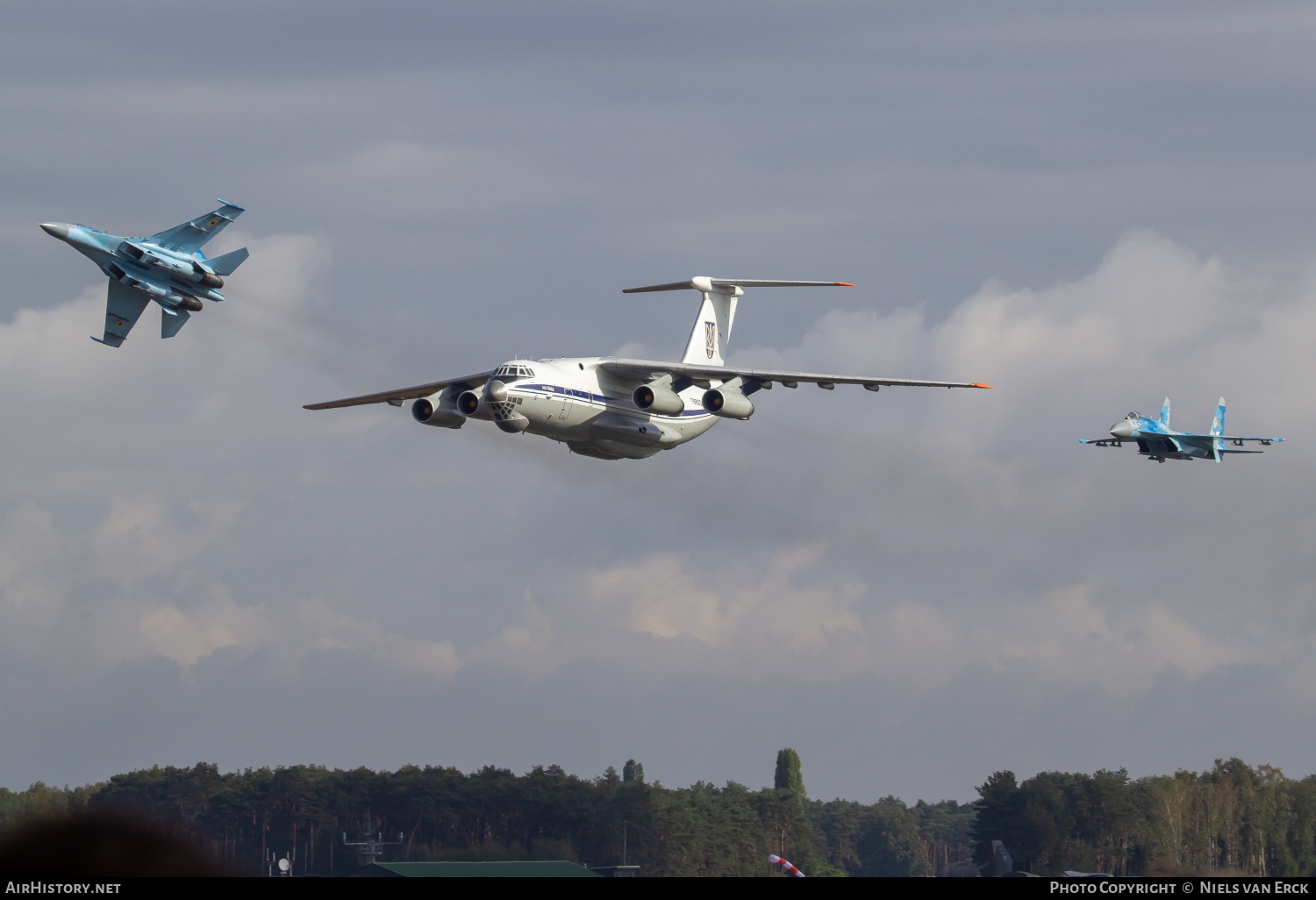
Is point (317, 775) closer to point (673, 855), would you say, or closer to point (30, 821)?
point (673, 855)

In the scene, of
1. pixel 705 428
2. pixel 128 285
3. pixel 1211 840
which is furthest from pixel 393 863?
pixel 1211 840

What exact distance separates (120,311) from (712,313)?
17821 millimetres

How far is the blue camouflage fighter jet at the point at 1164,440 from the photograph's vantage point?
1603 inches

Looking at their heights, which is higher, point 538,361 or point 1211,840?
point 538,361

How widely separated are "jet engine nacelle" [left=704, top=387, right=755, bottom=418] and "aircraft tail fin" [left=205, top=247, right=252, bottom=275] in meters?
11.6

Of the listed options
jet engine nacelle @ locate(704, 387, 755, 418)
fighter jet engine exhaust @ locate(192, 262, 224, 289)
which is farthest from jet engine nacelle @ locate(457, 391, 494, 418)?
fighter jet engine exhaust @ locate(192, 262, 224, 289)

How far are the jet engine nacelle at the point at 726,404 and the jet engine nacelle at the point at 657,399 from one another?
2.33 feet

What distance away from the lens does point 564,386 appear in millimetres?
34156

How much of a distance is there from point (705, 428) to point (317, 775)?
109 feet

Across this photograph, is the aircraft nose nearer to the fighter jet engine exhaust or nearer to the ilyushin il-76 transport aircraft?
the ilyushin il-76 transport aircraft

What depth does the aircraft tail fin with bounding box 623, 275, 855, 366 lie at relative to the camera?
141ft

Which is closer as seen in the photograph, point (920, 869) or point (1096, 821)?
point (1096, 821)

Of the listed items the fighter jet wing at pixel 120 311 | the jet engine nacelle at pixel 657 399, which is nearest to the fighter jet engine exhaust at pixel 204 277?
the fighter jet wing at pixel 120 311

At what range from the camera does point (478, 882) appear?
8.91 ft
